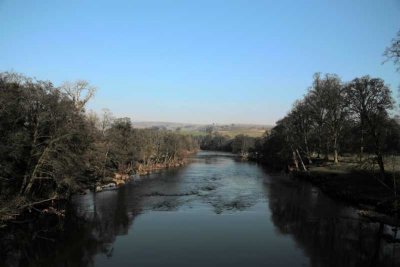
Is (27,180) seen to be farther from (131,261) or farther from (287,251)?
(287,251)

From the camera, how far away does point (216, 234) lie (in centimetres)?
2964

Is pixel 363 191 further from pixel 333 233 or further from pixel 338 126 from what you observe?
pixel 338 126

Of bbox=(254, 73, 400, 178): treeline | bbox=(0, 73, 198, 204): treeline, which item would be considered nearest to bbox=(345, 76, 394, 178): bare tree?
bbox=(254, 73, 400, 178): treeline

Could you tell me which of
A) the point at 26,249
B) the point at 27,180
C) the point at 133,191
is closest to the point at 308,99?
the point at 133,191

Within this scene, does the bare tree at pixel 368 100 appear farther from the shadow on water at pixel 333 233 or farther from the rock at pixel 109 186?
the rock at pixel 109 186

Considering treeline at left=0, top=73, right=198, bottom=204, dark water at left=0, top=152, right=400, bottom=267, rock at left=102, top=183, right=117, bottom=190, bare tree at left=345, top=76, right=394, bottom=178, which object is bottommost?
dark water at left=0, top=152, right=400, bottom=267

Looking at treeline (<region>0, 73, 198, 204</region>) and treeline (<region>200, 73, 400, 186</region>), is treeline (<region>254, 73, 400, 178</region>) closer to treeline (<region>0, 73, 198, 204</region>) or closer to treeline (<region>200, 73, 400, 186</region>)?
treeline (<region>200, 73, 400, 186</region>)

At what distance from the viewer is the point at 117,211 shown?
37.4 metres

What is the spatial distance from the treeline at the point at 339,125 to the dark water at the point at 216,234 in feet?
31.1

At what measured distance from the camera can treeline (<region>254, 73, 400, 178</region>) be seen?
4481 cm

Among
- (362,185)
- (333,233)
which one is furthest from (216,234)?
(362,185)

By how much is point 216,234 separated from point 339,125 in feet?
146

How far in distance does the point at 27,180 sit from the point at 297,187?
35.0 meters

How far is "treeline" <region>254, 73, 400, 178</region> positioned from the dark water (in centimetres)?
947
